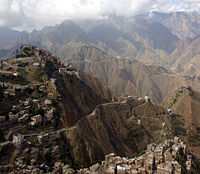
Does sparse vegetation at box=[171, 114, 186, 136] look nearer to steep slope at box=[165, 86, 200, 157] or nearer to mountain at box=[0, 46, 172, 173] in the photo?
steep slope at box=[165, 86, 200, 157]

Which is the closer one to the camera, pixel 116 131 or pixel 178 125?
pixel 116 131

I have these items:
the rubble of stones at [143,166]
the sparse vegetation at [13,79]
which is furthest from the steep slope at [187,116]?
the sparse vegetation at [13,79]

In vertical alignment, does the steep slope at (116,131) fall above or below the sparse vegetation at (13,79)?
below

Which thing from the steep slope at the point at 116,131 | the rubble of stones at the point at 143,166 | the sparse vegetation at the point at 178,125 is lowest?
the sparse vegetation at the point at 178,125

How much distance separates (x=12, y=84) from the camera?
3243 inches

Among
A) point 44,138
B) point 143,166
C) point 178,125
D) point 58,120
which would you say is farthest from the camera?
point 178,125

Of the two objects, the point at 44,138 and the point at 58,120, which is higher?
the point at 58,120

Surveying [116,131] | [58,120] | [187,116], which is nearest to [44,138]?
[58,120]

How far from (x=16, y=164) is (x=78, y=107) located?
42603 mm

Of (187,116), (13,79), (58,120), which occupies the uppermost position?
(13,79)

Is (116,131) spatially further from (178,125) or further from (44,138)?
(178,125)

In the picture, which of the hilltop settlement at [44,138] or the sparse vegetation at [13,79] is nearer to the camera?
the hilltop settlement at [44,138]

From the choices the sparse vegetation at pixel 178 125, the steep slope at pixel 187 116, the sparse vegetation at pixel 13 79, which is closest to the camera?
the sparse vegetation at pixel 13 79

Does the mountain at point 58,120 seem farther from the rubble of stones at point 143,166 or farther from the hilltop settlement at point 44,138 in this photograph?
the rubble of stones at point 143,166
